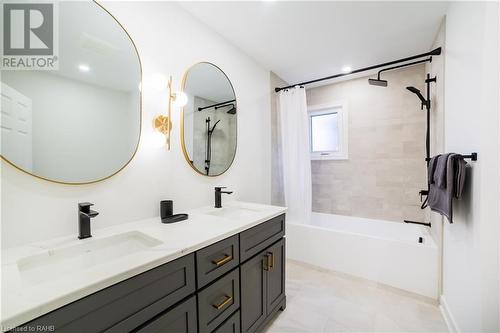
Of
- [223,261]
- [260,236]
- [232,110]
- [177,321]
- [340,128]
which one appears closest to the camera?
[177,321]

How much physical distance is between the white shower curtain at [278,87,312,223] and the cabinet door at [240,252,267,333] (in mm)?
1344

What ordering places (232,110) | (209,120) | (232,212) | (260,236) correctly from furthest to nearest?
(232,110), (209,120), (232,212), (260,236)

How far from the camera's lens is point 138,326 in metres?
0.78

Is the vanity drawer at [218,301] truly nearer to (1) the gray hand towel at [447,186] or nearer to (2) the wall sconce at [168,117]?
(2) the wall sconce at [168,117]

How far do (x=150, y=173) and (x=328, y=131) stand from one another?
8.85 ft

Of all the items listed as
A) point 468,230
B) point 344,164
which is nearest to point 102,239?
point 468,230

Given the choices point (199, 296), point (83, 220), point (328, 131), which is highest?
point (328, 131)

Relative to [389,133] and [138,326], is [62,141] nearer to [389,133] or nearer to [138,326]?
[138,326]

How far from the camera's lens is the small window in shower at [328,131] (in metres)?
3.08

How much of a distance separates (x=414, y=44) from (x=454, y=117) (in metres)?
1.11

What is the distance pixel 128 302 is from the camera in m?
0.75

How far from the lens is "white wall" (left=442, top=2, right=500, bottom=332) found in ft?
3.42

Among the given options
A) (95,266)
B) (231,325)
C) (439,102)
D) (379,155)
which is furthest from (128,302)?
(379,155)

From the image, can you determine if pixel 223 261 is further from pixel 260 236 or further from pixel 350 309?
pixel 350 309
